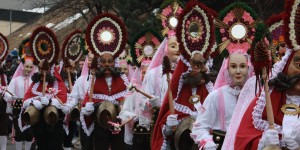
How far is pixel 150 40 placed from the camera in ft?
40.1

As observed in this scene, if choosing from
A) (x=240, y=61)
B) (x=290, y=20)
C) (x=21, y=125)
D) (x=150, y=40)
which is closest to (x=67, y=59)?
(x=21, y=125)

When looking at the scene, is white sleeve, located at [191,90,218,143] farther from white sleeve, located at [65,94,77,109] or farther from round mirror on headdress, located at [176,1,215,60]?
white sleeve, located at [65,94,77,109]

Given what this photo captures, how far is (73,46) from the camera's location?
1453cm

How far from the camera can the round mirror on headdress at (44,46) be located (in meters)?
12.8

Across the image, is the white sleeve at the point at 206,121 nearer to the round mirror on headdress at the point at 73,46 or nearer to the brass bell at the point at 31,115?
the brass bell at the point at 31,115

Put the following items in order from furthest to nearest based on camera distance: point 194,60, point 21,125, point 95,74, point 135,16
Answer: point 135,16 < point 21,125 < point 95,74 < point 194,60

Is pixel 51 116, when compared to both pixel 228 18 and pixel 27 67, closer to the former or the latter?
pixel 27 67

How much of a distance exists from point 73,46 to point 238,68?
7.65 meters

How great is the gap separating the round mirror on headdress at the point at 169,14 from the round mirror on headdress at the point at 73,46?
385cm

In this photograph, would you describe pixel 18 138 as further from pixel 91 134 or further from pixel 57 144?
pixel 91 134

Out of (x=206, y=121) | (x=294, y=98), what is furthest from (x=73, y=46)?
(x=294, y=98)

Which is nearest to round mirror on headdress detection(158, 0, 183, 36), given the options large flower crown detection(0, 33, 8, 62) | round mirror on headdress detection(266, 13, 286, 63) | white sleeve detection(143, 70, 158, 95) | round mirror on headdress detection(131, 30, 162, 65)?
white sleeve detection(143, 70, 158, 95)

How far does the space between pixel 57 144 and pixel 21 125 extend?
4.34 ft

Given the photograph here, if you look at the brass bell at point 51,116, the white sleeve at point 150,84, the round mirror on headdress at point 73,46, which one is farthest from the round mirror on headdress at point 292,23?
the round mirror on headdress at point 73,46
